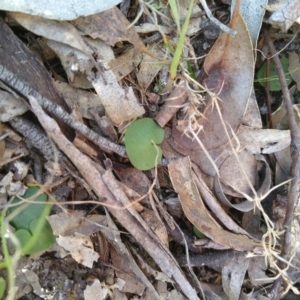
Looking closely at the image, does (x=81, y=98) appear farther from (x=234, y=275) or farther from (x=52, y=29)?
(x=234, y=275)

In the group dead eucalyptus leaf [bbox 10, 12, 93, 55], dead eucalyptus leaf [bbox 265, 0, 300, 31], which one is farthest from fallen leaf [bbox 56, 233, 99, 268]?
dead eucalyptus leaf [bbox 265, 0, 300, 31]

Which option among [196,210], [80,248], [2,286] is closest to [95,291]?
[80,248]

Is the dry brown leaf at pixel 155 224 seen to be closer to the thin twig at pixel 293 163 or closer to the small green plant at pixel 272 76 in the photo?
the thin twig at pixel 293 163

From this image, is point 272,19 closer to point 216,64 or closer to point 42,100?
point 216,64

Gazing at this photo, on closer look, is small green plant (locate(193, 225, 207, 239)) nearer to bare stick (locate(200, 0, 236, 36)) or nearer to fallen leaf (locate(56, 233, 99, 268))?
fallen leaf (locate(56, 233, 99, 268))

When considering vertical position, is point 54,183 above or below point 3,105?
below

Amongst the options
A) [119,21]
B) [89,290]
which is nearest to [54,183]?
[89,290]
